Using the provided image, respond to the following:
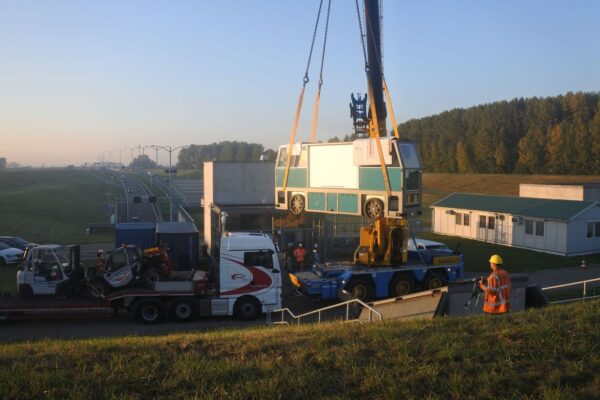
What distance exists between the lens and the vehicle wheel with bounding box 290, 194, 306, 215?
20.4 metres

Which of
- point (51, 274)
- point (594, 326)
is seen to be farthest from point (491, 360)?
point (51, 274)

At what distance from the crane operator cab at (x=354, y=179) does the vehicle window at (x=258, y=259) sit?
2835mm

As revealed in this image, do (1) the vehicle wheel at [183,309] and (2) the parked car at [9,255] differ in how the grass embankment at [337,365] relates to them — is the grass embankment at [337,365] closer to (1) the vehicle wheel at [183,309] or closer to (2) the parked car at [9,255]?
(1) the vehicle wheel at [183,309]

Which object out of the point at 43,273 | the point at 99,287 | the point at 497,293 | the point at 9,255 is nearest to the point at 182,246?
the point at 99,287

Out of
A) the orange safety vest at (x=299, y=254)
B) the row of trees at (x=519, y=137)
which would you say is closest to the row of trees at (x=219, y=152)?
the row of trees at (x=519, y=137)

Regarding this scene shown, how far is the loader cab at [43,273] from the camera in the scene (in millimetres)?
17703

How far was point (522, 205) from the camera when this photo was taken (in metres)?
35.9

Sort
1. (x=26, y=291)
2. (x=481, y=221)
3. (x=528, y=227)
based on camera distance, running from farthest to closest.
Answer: (x=481, y=221) < (x=528, y=227) < (x=26, y=291)

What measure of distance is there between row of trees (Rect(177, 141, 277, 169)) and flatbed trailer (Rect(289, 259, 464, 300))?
121 metres

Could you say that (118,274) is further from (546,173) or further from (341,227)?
(546,173)

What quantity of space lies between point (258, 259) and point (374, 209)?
4193 mm

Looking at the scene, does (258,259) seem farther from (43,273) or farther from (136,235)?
(136,235)

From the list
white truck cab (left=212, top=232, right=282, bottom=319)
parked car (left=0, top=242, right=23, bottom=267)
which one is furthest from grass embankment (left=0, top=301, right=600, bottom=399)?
parked car (left=0, top=242, right=23, bottom=267)

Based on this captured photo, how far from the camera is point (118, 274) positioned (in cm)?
1786
